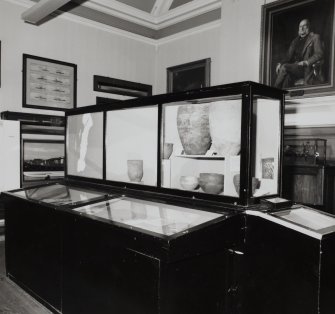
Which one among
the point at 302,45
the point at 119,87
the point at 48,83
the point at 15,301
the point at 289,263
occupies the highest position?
the point at 302,45

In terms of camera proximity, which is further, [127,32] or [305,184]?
[127,32]

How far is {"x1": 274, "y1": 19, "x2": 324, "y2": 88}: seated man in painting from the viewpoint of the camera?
16.7 feet

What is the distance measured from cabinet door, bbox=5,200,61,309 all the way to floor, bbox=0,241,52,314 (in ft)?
0.19

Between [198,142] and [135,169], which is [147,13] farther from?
[198,142]

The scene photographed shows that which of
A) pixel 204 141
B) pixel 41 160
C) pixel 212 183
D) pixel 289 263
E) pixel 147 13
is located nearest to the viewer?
pixel 289 263

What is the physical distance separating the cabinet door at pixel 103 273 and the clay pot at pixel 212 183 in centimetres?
81

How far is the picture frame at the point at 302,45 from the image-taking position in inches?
195

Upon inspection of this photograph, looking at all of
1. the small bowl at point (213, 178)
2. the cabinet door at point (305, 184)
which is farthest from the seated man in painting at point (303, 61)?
the small bowl at point (213, 178)

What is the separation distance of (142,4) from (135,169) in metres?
5.08

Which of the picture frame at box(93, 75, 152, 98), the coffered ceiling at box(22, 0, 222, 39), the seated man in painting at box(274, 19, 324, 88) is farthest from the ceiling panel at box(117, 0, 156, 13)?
the seated man in painting at box(274, 19, 324, 88)

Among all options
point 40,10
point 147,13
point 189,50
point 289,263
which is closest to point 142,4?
point 147,13

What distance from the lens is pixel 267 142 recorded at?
107 inches

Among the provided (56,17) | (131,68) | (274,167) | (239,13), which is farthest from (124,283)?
(131,68)

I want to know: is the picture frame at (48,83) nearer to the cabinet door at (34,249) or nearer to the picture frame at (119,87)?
the picture frame at (119,87)
